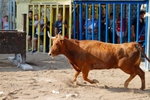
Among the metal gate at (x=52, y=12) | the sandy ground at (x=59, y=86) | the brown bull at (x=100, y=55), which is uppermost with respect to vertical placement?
the metal gate at (x=52, y=12)

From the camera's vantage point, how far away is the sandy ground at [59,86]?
30.2ft

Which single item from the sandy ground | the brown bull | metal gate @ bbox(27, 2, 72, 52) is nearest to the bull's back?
the brown bull

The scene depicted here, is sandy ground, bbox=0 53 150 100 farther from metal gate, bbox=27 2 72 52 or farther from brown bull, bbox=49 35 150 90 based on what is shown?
metal gate, bbox=27 2 72 52

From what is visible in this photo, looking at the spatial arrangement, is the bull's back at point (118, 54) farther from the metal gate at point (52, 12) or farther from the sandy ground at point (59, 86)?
the metal gate at point (52, 12)

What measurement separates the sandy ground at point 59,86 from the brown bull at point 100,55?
42 centimetres

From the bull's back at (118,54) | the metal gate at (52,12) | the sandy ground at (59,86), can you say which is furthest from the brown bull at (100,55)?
the metal gate at (52,12)

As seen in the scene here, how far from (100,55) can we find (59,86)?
3.79ft

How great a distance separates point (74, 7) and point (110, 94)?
23.3ft

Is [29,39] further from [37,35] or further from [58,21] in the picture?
[58,21]

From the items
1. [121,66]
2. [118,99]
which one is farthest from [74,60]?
[118,99]

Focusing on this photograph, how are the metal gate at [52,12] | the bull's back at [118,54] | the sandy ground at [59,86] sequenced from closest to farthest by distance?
1. the sandy ground at [59,86]
2. the bull's back at [118,54]
3. the metal gate at [52,12]

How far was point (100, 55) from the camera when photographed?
10102mm

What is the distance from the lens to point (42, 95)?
30.4 ft

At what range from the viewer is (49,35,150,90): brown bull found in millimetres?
10031
